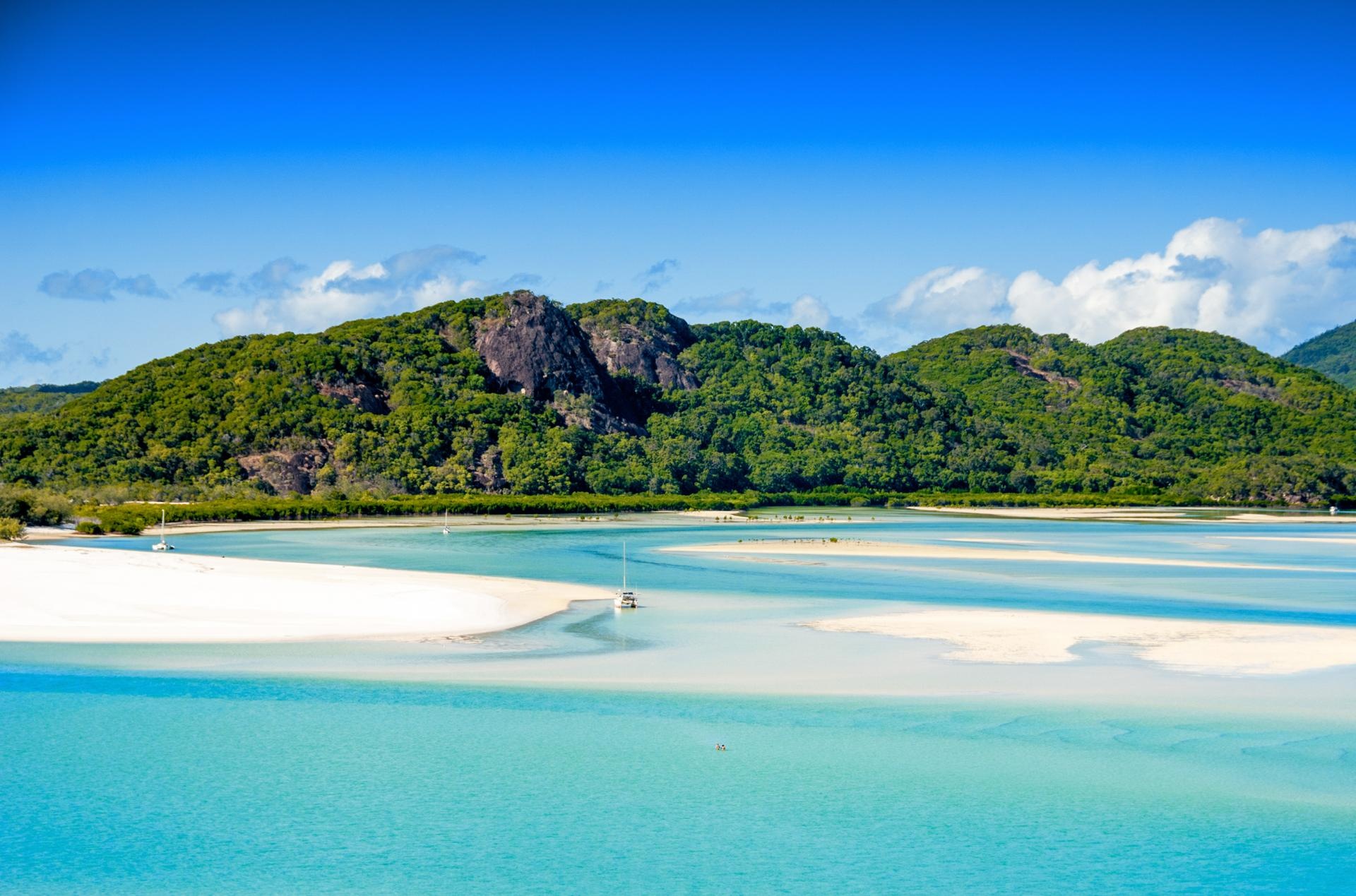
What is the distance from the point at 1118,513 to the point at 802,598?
87.2m

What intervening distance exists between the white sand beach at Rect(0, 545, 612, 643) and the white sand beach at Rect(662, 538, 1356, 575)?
69.3ft

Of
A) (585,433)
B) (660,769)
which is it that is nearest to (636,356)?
(585,433)

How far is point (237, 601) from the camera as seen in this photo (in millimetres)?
32625

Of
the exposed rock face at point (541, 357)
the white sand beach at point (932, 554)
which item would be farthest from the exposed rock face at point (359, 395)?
the white sand beach at point (932, 554)

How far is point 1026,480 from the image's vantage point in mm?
149000

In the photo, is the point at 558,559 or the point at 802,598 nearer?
the point at 802,598

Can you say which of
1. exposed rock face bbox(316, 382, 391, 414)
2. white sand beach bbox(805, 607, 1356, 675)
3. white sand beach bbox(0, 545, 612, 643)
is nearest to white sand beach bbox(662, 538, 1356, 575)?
white sand beach bbox(0, 545, 612, 643)

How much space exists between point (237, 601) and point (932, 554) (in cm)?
3627

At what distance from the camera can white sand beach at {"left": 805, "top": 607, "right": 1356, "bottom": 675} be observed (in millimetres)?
25984

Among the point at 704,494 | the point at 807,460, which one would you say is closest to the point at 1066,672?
the point at 704,494

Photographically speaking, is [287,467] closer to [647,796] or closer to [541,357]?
[541,357]

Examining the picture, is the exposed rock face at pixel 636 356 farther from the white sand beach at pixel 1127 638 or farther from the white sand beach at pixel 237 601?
the white sand beach at pixel 1127 638

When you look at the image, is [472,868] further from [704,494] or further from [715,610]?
[704,494]

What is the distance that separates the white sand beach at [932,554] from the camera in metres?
54.3
